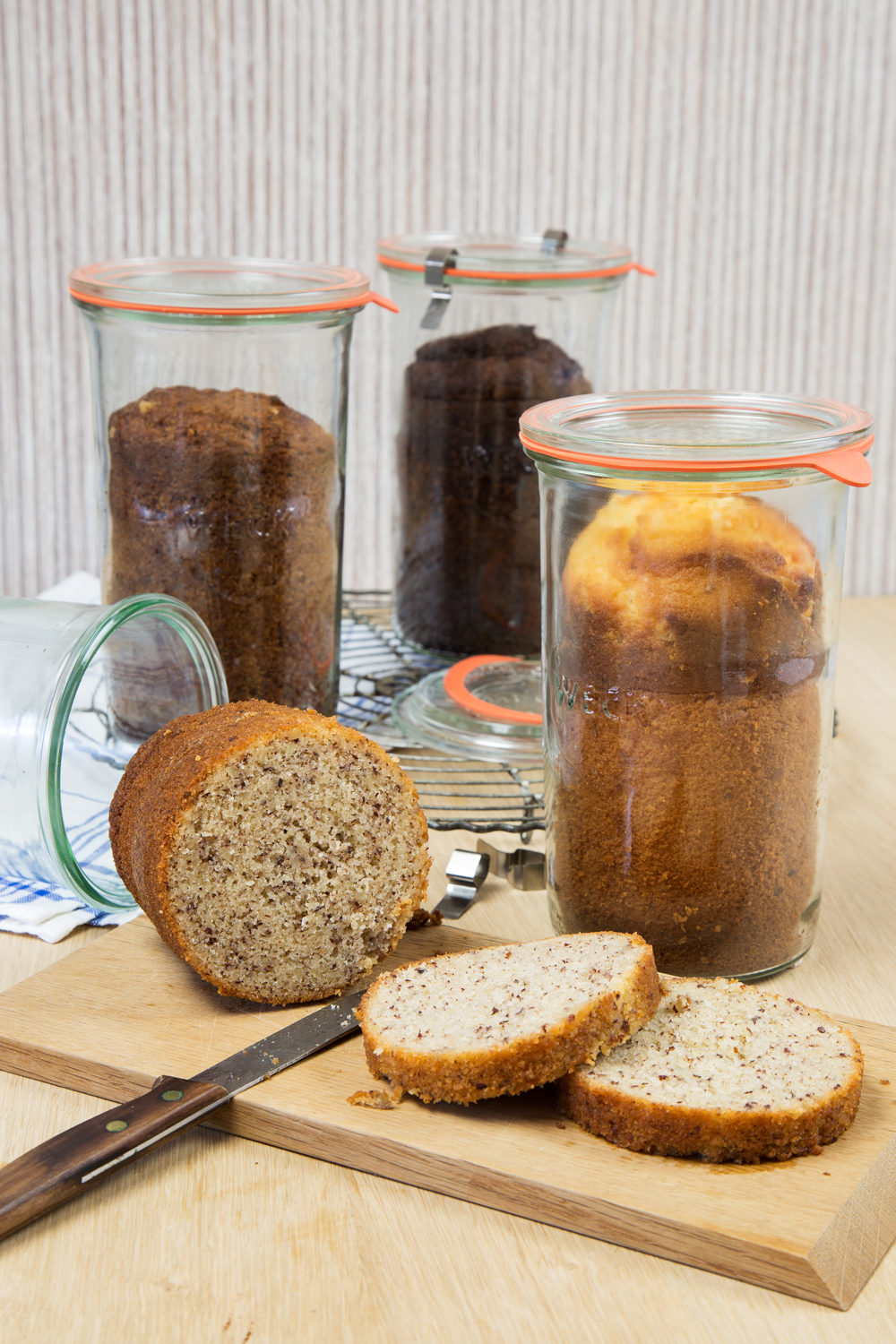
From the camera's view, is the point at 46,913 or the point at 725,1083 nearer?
the point at 725,1083

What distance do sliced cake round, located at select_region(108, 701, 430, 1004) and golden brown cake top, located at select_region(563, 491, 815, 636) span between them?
154 millimetres

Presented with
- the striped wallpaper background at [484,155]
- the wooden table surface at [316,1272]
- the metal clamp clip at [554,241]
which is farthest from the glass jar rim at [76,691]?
the striped wallpaper background at [484,155]

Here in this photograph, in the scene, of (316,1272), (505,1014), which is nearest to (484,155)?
(505,1014)

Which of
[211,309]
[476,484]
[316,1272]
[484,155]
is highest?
[484,155]

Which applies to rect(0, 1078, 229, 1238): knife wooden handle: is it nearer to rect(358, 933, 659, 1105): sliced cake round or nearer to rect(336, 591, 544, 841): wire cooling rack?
rect(358, 933, 659, 1105): sliced cake round

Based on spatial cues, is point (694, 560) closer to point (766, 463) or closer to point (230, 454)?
point (766, 463)

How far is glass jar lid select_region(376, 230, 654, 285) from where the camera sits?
1.13 metres

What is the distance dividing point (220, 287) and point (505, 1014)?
663 millimetres

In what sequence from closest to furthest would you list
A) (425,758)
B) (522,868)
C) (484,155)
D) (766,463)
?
(766,463) < (522,868) < (425,758) < (484,155)

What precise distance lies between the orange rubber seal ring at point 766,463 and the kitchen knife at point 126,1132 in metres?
0.31

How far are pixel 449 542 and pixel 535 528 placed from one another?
77mm

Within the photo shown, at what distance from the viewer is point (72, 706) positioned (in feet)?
3.00

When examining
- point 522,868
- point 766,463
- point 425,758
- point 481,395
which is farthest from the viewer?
point 481,395

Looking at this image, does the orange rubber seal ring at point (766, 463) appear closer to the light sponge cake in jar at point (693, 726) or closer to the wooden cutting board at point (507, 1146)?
the light sponge cake in jar at point (693, 726)
